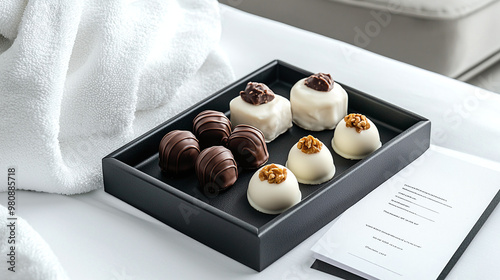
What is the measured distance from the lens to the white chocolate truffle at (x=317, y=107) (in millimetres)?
1028

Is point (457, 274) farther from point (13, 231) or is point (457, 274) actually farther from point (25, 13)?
point (25, 13)

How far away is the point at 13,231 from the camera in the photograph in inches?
30.4

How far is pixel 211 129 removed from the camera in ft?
3.20

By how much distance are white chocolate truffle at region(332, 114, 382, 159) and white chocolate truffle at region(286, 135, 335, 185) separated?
46 millimetres

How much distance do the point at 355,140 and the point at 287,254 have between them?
0.21 m

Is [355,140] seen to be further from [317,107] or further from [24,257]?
[24,257]

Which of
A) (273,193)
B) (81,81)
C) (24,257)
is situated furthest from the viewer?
(81,81)

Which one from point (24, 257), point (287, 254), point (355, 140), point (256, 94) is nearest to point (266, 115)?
point (256, 94)

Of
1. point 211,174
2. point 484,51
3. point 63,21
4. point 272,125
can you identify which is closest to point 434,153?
point 272,125

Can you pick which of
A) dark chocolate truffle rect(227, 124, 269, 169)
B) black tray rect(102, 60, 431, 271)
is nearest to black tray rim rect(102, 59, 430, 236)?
black tray rect(102, 60, 431, 271)

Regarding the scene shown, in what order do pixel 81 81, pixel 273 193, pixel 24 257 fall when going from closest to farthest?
pixel 24 257, pixel 273 193, pixel 81 81

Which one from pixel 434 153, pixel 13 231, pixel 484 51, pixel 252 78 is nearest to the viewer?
pixel 13 231

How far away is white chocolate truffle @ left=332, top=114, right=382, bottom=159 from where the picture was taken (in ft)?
3.16

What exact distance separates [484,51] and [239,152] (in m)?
1.10
